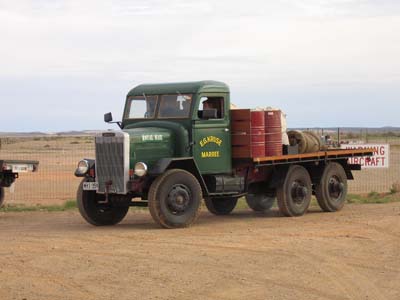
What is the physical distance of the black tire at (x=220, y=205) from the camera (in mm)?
19031

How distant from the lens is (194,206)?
1563 centimetres

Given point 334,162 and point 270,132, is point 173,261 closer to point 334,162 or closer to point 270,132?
point 270,132

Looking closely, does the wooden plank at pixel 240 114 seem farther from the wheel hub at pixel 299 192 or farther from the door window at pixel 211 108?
the wheel hub at pixel 299 192

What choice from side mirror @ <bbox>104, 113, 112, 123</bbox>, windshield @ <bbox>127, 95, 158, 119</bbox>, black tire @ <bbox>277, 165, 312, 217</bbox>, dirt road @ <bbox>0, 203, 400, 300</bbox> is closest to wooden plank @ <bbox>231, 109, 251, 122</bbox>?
windshield @ <bbox>127, 95, 158, 119</bbox>

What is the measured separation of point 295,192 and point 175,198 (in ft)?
12.5

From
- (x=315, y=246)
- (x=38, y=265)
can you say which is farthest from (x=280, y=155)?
(x=38, y=265)

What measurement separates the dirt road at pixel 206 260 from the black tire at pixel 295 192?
1.33m

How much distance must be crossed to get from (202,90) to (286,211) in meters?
3.36

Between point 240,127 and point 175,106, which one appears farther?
point 240,127

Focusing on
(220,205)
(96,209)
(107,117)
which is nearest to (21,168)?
(107,117)

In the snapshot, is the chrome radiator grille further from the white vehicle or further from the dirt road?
the white vehicle

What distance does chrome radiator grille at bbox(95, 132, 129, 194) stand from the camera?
50.0ft

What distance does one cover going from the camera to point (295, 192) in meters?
18.2

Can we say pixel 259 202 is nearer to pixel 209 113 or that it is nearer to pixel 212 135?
pixel 212 135
